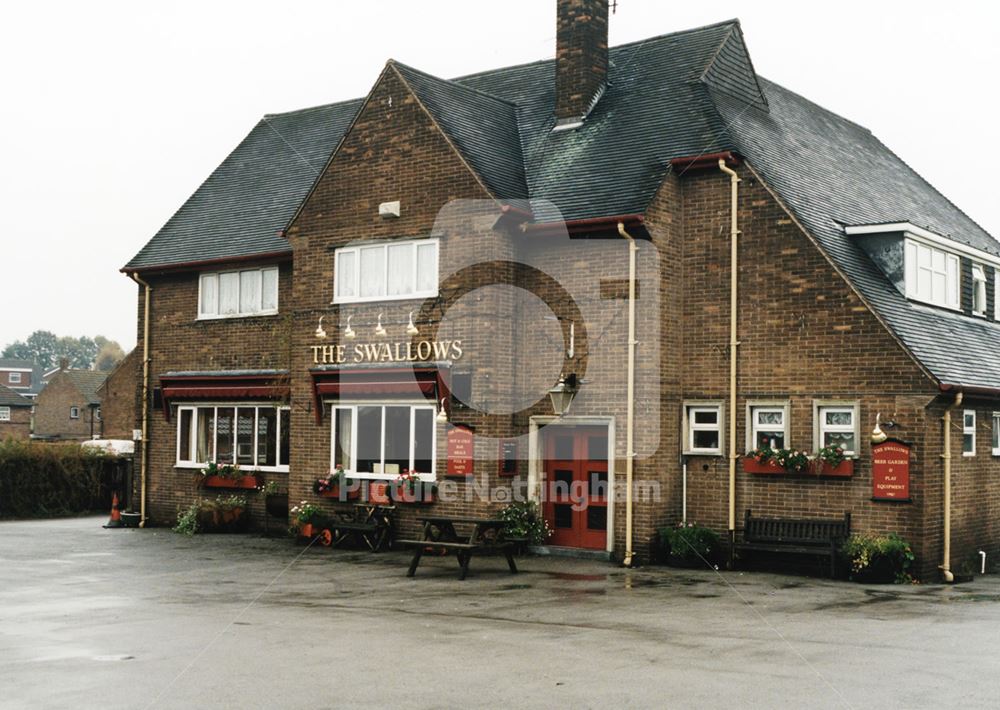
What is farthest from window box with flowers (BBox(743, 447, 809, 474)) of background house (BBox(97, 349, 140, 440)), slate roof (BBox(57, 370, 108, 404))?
slate roof (BBox(57, 370, 108, 404))

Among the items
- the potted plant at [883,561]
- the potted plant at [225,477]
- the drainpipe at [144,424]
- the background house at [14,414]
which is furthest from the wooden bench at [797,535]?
the background house at [14,414]

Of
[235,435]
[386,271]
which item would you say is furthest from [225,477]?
[386,271]

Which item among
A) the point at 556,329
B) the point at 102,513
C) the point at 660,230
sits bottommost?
the point at 102,513

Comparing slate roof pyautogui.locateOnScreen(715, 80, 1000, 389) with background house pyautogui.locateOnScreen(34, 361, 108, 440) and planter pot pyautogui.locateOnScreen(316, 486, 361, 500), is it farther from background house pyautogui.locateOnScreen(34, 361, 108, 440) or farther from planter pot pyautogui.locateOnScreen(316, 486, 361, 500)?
background house pyautogui.locateOnScreen(34, 361, 108, 440)

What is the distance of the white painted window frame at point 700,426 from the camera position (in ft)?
64.8

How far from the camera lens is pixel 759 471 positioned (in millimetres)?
19172

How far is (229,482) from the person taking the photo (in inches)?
1001

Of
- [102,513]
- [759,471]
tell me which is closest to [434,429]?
[759,471]

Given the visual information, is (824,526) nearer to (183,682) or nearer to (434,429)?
(434,429)

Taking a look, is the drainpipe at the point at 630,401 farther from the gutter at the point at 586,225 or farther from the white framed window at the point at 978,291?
the white framed window at the point at 978,291

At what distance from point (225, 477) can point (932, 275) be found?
15.2 meters

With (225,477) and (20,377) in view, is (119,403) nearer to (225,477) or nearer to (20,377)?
(225,477)

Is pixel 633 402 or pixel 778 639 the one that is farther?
pixel 633 402

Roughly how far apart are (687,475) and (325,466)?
7.11m
